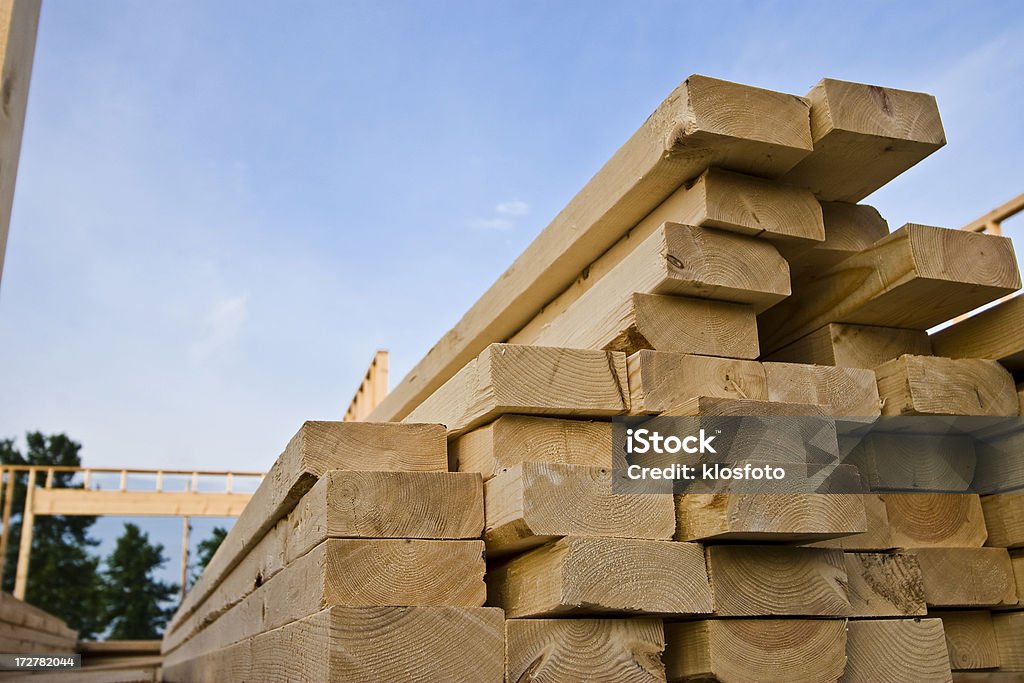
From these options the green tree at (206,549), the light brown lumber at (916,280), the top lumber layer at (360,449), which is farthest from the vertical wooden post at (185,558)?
the light brown lumber at (916,280)

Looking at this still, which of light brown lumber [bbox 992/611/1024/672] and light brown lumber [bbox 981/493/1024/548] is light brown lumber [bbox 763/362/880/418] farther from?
light brown lumber [bbox 992/611/1024/672]

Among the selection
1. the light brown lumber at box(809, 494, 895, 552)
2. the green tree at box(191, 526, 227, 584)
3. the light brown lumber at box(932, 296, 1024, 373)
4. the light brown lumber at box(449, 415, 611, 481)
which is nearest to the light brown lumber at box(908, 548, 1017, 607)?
the light brown lumber at box(809, 494, 895, 552)

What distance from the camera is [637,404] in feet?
6.54

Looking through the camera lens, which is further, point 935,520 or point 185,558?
point 185,558

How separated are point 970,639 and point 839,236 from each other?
Answer: 3.76 feet

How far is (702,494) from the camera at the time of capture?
1.87 m

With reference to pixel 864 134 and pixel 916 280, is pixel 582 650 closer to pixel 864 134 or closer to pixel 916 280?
pixel 916 280

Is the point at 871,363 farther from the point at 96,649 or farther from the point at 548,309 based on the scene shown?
the point at 96,649

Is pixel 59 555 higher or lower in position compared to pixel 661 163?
higher

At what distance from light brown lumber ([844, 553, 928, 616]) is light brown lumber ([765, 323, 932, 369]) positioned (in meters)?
0.53

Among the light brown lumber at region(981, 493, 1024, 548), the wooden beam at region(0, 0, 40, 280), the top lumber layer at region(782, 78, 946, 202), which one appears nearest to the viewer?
the wooden beam at region(0, 0, 40, 280)

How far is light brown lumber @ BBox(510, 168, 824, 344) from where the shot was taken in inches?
84.8

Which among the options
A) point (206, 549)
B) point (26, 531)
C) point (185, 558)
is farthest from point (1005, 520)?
point (206, 549)

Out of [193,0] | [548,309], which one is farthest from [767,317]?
[193,0]
